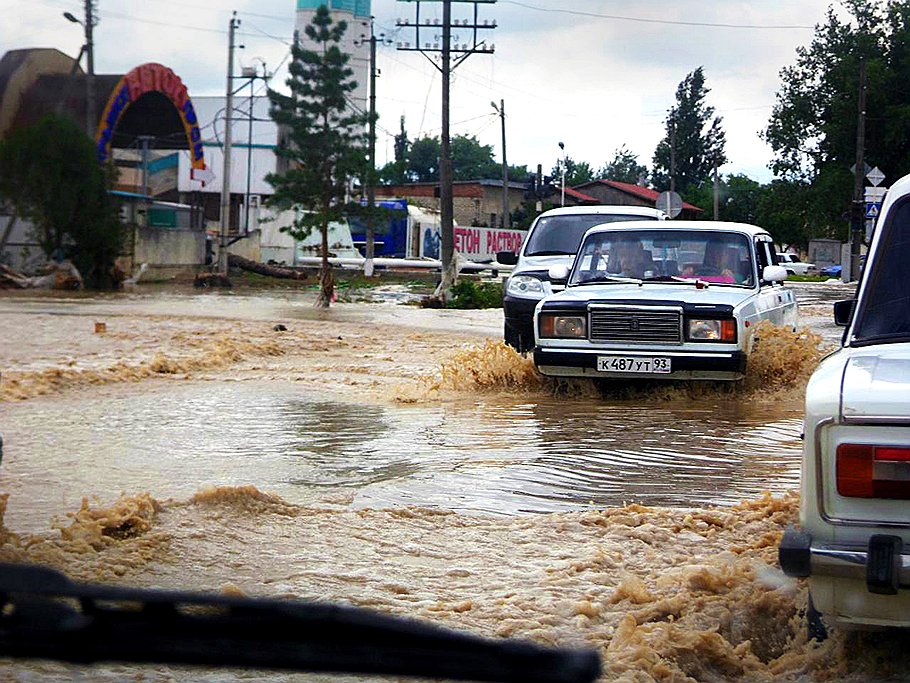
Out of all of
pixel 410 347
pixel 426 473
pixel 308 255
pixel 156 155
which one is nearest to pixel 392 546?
pixel 426 473

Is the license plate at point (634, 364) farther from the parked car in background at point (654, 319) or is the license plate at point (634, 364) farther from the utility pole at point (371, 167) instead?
the utility pole at point (371, 167)

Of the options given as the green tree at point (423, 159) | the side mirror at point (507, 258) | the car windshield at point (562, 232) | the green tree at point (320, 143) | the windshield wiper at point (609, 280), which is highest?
the green tree at point (423, 159)

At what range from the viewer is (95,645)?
1.43m

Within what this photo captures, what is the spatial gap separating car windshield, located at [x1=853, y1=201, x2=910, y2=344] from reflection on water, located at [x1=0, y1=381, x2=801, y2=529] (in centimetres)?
239

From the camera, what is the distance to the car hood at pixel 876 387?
12.5ft

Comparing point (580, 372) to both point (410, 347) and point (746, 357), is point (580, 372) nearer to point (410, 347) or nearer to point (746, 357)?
point (746, 357)

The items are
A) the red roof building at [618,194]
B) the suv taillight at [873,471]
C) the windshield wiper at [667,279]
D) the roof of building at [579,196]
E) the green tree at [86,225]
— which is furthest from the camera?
the red roof building at [618,194]

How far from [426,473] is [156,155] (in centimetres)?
4410

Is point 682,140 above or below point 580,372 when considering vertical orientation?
above

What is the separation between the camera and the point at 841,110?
69.2 metres

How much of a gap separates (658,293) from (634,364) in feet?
2.09

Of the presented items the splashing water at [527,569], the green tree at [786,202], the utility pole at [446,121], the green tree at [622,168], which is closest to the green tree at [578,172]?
the green tree at [622,168]

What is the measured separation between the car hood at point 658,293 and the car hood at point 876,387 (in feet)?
22.4

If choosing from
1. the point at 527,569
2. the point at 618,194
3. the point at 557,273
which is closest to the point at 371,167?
the point at 557,273
